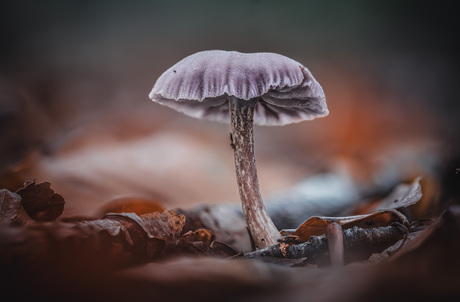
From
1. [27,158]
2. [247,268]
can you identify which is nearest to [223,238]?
[247,268]

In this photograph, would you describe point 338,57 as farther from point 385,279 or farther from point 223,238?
point 385,279

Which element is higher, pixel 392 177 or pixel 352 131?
pixel 352 131

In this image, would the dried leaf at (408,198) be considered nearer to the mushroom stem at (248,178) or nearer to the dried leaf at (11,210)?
the mushroom stem at (248,178)

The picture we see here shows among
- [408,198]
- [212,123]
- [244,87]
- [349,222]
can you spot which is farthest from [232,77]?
[212,123]

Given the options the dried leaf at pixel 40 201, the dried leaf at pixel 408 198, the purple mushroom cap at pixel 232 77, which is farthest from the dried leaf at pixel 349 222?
the dried leaf at pixel 40 201

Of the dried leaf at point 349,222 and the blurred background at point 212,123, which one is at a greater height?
the blurred background at point 212,123

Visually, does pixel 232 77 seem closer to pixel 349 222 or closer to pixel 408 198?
pixel 349 222
